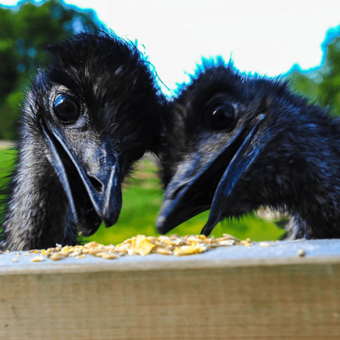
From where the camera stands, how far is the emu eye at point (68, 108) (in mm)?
1584

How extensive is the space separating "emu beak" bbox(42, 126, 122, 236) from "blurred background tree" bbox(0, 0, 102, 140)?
1.25 ft

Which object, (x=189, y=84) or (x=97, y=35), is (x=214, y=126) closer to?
(x=189, y=84)

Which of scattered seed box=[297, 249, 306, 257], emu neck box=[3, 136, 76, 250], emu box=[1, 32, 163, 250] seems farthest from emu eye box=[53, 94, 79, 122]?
scattered seed box=[297, 249, 306, 257]

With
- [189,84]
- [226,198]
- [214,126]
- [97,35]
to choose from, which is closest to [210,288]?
[226,198]

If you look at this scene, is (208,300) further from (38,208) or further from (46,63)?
(46,63)

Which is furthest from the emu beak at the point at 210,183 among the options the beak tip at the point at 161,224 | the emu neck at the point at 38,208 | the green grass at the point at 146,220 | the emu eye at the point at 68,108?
the emu neck at the point at 38,208

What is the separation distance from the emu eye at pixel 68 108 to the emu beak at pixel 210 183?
14.7 inches

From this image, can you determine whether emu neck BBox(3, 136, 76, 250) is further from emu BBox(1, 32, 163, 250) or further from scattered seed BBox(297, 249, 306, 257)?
scattered seed BBox(297, 249, 306, 257)

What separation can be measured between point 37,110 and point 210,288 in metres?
1.07

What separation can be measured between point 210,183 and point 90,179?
37 centimetres

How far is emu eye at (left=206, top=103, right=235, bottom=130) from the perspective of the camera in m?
1.61

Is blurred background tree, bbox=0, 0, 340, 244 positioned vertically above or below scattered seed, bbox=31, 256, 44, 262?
above

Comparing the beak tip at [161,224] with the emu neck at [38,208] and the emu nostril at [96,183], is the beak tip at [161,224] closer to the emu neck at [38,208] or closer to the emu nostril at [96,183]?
the emu nostril at [96,183]

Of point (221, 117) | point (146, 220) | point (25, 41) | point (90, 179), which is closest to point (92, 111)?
point (90, 179)
